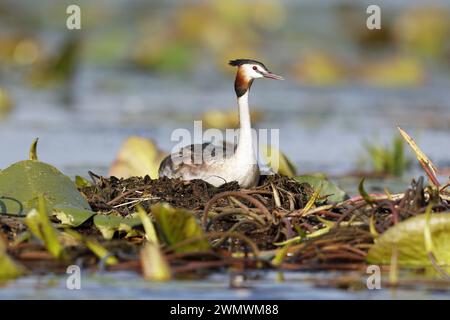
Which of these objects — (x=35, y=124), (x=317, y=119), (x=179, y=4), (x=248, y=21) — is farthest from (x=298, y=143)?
(x=179, y=4)

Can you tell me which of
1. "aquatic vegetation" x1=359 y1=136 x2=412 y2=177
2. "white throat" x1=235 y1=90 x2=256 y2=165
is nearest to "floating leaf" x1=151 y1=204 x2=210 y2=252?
"white throat" x1=235 y1=90 x2=256 y2=165

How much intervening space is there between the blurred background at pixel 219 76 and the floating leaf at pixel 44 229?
5043 millimetres

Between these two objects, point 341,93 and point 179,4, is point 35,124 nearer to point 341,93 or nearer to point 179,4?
point 341,93

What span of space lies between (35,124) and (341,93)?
584 centimetres

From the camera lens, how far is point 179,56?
2095cm

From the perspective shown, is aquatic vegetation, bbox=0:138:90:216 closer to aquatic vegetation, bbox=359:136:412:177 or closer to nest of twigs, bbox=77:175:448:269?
nest of twigs, bbox=77:175:448:269

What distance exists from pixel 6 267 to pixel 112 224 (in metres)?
1.11

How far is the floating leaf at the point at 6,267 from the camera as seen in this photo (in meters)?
6.55

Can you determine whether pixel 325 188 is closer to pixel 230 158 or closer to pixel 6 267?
pixel 230 158

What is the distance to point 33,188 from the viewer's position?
26.0 ft

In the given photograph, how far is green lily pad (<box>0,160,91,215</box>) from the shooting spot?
781cm

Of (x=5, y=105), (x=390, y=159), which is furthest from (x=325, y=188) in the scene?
(x=5, y=105)

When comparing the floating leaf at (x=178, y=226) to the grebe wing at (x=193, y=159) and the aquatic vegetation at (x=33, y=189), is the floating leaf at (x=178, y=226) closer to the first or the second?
the aquatic vegetation at (x=33, y=189)

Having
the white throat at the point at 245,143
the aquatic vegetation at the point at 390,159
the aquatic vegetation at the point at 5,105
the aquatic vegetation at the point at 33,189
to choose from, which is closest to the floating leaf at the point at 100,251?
the aquatic vegetation at the point at 33,189
